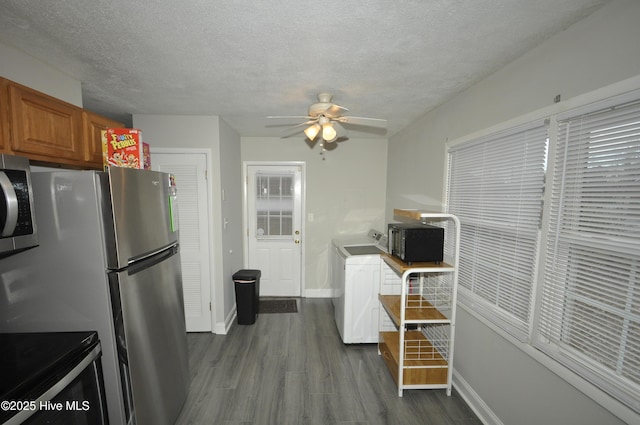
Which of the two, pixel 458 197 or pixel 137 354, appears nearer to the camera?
pixel 137 354

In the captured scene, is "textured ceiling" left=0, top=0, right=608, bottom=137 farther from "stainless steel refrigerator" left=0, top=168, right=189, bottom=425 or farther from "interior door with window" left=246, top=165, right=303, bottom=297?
"interior door with window" left=246, top=165, right=303, bottom=297

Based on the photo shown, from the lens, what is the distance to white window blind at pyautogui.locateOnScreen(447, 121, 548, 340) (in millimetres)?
1463

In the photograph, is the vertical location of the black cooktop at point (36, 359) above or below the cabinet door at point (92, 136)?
below

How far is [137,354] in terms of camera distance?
4.57 feet

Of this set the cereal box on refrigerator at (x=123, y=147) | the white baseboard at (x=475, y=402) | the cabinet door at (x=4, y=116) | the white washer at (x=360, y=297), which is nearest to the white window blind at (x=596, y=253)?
the white baseboard at (x=475, y=402)

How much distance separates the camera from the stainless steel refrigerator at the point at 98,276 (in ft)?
4.02

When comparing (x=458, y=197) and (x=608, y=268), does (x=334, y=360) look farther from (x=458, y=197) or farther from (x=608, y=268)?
(x=608, y=268)

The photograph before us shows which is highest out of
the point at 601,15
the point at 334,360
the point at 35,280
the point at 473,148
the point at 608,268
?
the point at 601,15

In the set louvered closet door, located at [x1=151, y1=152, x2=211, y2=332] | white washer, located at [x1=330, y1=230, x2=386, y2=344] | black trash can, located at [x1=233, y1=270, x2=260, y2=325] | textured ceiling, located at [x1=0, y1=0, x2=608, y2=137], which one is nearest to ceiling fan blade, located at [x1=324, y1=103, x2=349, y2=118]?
textured ceiling, located at [x1=0, y1=0, x2=608, y2=137]

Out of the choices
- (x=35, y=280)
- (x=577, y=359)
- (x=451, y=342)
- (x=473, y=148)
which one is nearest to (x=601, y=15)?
(x=473, y=148)

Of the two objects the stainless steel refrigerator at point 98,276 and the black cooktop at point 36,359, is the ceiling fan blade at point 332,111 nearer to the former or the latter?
the stainless steel refrigerator at point 98,276

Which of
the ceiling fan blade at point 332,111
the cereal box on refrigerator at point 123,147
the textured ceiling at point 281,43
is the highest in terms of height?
the textured ceiling at point 281,43

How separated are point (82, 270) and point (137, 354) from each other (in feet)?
1.87

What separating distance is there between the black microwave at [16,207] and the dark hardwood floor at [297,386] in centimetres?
163
